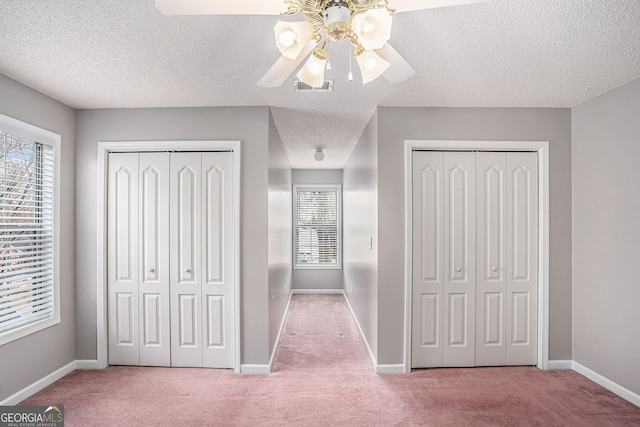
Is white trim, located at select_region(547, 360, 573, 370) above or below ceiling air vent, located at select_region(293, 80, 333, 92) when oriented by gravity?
below

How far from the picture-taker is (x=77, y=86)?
2775 millimetres

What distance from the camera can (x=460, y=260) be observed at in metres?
3.29

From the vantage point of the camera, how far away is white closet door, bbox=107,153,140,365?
331 cm

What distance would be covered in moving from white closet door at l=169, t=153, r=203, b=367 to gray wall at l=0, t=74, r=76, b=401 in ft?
3.18

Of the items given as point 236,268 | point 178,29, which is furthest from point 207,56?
point 236,268

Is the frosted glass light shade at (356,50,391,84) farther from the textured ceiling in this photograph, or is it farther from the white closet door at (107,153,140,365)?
the white closet door at (107,153,140,365)

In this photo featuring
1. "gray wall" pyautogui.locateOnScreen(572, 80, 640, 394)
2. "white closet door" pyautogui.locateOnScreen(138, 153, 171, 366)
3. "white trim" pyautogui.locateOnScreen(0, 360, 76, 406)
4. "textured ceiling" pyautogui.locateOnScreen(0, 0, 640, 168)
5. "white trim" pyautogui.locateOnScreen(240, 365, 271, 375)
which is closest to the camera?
"textured ceiling" pyautogui.locateOnScreen(0, 0, 640, 168)

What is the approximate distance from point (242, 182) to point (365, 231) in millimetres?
1624

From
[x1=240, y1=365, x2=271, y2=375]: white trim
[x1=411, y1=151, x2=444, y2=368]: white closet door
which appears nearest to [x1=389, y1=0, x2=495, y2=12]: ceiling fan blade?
[x1=411, y1=151, x2=444, y2=368]: white closet door

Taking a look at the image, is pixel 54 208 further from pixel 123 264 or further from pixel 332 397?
pixel 332 397

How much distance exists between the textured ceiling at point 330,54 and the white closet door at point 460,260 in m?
0.80

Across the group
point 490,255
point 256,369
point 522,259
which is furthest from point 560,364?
point 256,369

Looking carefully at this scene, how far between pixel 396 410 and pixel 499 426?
2.37 ft

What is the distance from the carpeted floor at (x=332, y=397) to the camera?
2461 mm
